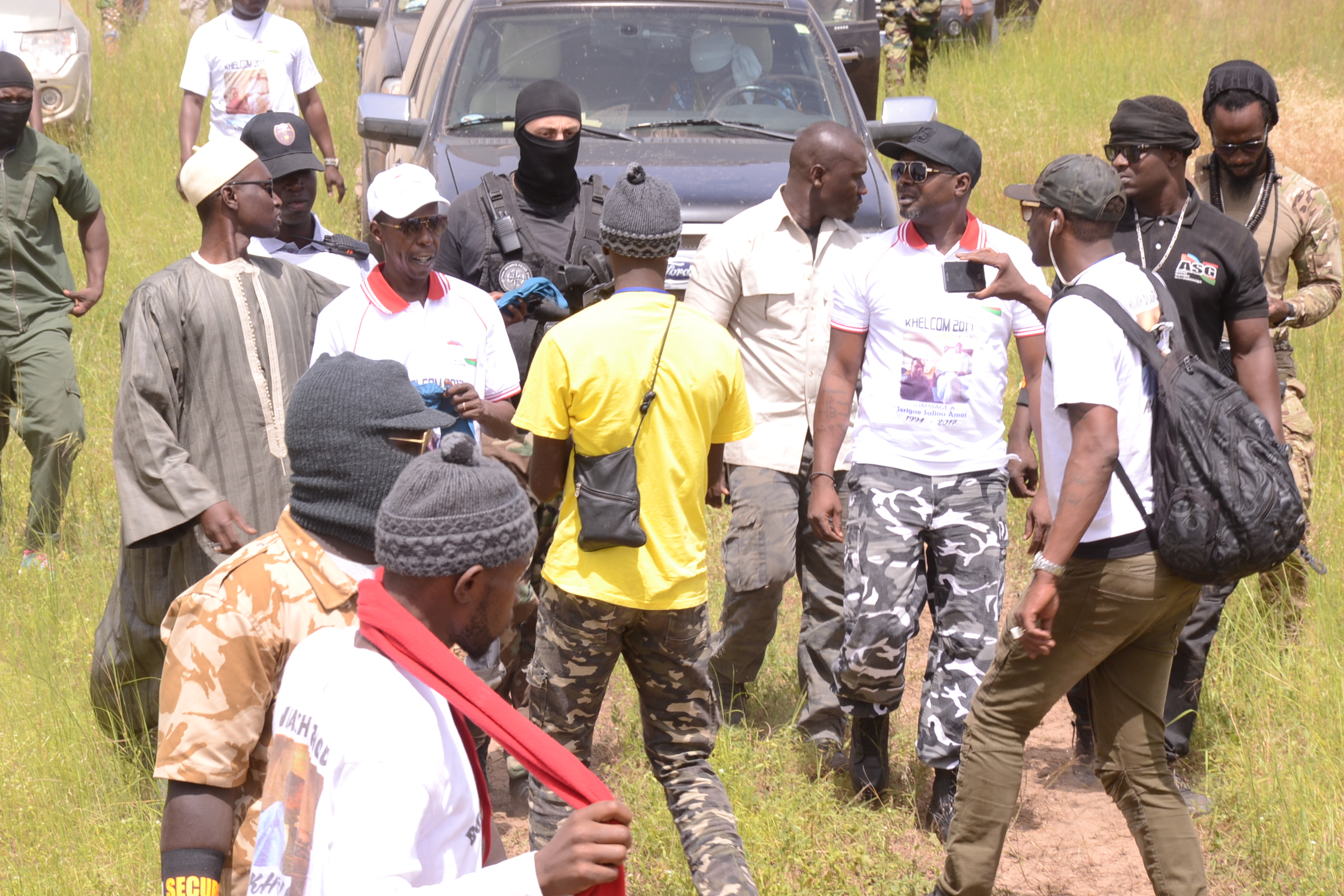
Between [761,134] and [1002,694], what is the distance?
3875 millimetres

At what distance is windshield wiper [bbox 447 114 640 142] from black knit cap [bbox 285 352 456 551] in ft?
15.1

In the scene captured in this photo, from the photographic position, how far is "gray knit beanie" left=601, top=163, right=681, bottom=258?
12.0 ft

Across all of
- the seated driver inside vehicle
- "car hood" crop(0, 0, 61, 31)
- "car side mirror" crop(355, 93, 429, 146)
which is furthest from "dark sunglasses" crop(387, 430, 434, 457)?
"car hood" crop(0, 0, 61, 31)

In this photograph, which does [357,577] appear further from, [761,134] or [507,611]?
Answer: [761,134]

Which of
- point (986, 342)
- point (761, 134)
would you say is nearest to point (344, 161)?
point (761, 134)

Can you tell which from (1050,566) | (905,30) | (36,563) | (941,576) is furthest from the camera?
(905,30)

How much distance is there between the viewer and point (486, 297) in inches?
168

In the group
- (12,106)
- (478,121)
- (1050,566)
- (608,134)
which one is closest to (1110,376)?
(1050,566)

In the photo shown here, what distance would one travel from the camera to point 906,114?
260 inches

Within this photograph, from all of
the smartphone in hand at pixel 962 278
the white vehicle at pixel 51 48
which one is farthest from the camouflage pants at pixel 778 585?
the white vehicle at pixel 51 48

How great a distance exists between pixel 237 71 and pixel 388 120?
94.0 inches

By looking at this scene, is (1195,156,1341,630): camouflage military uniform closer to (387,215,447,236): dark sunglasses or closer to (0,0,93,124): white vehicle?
(387,215,447,236): dark sunglasses

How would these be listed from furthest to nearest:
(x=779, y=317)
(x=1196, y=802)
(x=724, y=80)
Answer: (x=724, y=80) < (x=779, y=317) < (x=1196, y=802)

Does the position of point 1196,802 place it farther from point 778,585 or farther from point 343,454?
point 343,454
